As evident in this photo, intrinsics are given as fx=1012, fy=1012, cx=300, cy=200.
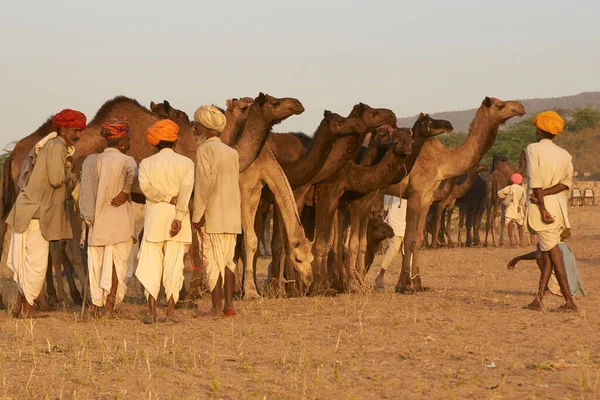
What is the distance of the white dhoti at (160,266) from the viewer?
375 inches

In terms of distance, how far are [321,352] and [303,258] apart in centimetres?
438

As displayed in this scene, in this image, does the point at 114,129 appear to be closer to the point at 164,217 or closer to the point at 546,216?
the point at 164,217

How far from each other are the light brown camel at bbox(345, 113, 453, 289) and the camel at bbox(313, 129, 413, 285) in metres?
0.12

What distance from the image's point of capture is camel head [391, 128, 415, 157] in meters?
12.8

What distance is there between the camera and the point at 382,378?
22.3 feet

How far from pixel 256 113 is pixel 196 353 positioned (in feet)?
16.7

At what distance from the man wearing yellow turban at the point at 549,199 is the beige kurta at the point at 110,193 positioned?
3993 millimetres

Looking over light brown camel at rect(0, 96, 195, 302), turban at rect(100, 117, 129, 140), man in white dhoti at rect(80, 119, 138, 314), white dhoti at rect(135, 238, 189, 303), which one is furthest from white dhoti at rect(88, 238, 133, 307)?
light brown camel at rect(0, 96, 195, 302)

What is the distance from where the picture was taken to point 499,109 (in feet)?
45.0

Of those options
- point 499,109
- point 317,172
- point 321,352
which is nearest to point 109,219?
point 321,352

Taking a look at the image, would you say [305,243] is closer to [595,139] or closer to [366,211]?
[366,211]

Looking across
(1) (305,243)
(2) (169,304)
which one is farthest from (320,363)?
(1) (305,243)

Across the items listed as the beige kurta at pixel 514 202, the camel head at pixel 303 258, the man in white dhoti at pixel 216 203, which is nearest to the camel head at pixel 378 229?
the camel head at pixel 303 258

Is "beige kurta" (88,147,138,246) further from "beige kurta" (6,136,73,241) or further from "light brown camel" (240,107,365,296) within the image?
"light brown camel" (240,107,365,296)
